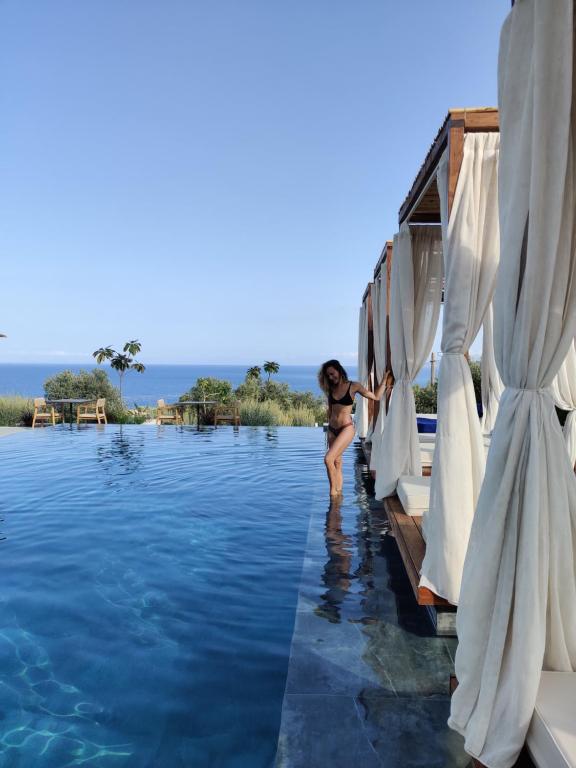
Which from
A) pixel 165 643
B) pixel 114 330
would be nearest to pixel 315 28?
pixel 165 643

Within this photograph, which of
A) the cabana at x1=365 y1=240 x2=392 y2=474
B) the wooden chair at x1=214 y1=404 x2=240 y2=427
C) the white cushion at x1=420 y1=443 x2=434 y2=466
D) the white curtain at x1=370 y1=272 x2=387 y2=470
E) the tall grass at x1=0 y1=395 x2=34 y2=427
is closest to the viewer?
the white cushion at x1=420 y1=443 x2=434 y2=466

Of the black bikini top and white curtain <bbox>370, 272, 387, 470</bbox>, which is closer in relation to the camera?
the black bikini top

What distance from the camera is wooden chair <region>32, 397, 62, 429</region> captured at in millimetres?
12717

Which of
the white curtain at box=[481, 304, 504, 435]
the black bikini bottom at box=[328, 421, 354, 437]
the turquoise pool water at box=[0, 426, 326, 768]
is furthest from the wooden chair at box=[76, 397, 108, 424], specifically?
the white curtain at box=[481, 304, 504, 435]

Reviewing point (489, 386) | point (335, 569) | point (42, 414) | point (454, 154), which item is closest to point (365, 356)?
point (489, 386)

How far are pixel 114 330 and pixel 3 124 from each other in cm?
8649

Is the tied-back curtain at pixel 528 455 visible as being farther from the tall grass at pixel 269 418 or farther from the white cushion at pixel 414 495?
the tall grass at pixel 269 418

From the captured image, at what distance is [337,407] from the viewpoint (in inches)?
239

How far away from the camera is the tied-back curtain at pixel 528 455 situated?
61.9 inches

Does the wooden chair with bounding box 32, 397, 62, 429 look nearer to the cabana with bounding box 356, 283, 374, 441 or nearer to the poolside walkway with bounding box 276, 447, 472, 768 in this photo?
the cabana with bounding box 356, 283, 374, 441

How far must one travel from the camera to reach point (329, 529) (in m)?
4.83

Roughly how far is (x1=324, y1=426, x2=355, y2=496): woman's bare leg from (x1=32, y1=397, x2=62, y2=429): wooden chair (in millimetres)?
9130

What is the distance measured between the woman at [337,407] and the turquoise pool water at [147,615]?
39cm

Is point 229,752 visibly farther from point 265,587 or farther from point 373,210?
point 373,210
